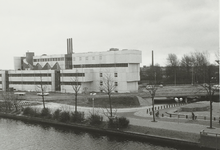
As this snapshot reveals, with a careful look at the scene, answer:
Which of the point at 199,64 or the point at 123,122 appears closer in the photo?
the point at 123,122

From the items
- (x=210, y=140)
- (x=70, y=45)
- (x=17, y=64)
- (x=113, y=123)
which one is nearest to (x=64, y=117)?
(x=113, y=123)

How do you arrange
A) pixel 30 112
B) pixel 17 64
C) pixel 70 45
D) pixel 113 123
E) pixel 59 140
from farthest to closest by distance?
pixel 17 64 < pixel 70 45 < pixel 30 112 < pixel 113 123 < pixel 59 140

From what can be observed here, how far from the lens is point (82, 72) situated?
81.9 metres

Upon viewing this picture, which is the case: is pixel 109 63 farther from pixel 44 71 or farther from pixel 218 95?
pixel 218 95

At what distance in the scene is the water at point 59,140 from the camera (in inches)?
1378

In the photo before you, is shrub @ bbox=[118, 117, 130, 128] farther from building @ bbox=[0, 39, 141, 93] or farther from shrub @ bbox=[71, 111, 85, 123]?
building @ bbox=[0, 39, 141, 93]

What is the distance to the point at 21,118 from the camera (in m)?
56.1

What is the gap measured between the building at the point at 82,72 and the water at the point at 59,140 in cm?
3471

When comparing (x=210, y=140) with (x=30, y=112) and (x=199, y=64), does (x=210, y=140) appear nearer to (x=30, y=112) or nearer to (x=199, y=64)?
(x=30, y=112)

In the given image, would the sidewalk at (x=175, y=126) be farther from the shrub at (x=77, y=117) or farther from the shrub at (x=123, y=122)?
the shrub at (x=77, y=117)

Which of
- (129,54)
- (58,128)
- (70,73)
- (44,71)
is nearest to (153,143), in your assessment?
(58,128)

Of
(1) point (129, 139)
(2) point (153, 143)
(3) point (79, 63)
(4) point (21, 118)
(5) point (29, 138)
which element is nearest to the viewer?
(2) point (153, 143)

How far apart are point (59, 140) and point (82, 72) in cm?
4416

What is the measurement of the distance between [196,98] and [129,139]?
46.7 meters
